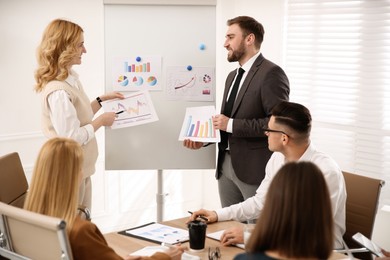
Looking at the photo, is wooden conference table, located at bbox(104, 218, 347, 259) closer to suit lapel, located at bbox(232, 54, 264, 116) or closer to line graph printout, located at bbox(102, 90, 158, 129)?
suit lapel, located at bbox(232, 54, 264, 116)

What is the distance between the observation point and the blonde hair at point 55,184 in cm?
201

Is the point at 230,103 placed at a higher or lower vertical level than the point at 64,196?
higher

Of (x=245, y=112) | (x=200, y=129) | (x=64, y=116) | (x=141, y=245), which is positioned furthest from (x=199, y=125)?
(x=141, y=245)

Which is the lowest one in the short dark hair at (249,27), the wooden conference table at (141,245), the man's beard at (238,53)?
the wooden conference table at (141,245)

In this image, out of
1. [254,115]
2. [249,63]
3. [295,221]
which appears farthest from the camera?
[249,63]

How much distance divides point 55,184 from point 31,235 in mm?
226

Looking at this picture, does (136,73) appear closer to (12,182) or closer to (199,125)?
(199,125)

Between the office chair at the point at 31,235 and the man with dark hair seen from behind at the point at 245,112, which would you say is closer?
the office chair at the point at 31,235

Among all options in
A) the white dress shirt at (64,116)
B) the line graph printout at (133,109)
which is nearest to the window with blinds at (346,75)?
the line graph printout at (133,109)

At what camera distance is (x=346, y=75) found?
4.19 m

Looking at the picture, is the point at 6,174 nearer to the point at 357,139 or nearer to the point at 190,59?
the point at 190,59

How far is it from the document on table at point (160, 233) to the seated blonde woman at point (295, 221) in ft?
2.79

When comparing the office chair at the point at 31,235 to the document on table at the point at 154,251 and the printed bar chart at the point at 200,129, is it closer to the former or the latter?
the document on table at the point at 154,251

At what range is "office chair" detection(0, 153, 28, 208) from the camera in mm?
2871
